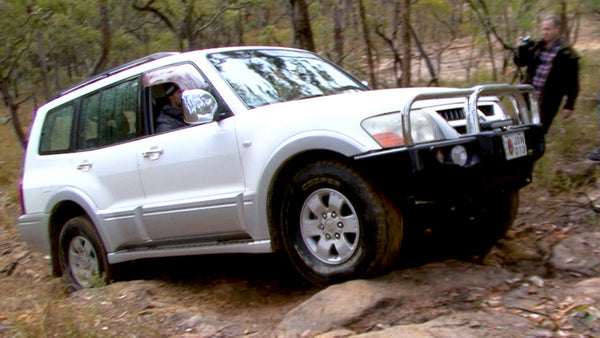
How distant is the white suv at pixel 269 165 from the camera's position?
367cm

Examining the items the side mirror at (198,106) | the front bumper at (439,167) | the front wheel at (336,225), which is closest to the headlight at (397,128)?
the front bumper at (439,167)

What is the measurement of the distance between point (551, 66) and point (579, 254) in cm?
261

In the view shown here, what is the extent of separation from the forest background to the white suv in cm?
397

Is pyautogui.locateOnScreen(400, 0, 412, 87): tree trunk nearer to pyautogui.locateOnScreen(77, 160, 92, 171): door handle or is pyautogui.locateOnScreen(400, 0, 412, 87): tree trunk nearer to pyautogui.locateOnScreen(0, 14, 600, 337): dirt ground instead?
pyautogui.locateOnScreen(0, 14, 600, 337): dirt ground

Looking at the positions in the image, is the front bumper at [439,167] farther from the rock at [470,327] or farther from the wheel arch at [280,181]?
the rock at [470,327]

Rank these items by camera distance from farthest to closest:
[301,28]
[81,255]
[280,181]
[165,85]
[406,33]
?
[406,33], [301,28], [81,255], [165,85], [280,181]

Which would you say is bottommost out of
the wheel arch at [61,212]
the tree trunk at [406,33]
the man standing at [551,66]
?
the wheel arch at [61,212]

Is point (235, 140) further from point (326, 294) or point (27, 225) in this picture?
point (27, 225)

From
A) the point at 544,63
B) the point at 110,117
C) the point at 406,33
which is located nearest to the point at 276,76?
the point at 110,117

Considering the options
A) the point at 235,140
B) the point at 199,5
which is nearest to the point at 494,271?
the point at 235,140

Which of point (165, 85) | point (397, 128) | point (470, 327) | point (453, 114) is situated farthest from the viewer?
point (165, 85)

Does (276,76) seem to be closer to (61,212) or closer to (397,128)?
(397,128)

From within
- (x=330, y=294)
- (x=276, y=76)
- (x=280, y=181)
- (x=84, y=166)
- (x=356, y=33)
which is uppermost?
(x=356, y=33)

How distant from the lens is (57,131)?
5.86 m
